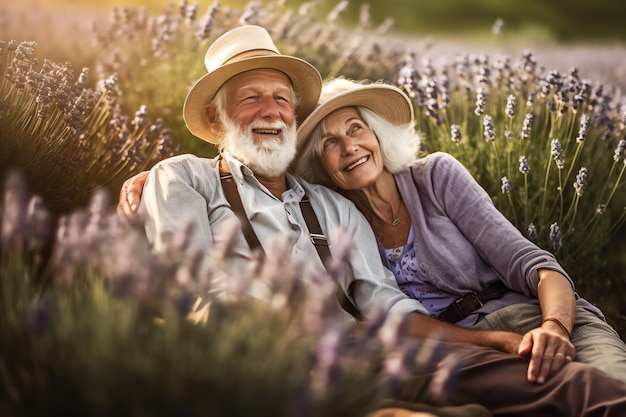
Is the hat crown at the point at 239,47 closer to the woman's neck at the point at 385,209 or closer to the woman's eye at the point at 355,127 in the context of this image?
the woman's eye at the point at 355,127

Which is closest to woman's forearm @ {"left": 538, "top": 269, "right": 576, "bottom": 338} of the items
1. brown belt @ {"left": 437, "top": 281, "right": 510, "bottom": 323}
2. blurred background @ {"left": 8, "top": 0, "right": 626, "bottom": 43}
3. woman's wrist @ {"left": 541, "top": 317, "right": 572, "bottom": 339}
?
woman's wrist @ {"left": 541, "top": 317, "right": 572, "bottom": 339}

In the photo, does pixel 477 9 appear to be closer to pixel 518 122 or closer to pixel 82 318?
pixel 518 122

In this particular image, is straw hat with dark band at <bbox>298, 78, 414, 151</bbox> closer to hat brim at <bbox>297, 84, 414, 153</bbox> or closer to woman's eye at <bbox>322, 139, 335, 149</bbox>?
hat brim at <bbox>297, 84, 414, 153</bbox>

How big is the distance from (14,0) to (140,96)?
5.94 ft

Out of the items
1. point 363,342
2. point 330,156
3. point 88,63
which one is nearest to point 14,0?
point 88,63

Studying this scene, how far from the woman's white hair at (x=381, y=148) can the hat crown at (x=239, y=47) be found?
448 millimetres

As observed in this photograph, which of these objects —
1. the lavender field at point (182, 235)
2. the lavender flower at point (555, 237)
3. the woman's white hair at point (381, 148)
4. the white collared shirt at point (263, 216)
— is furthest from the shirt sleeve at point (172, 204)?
the lavender flower at point (555, 237)

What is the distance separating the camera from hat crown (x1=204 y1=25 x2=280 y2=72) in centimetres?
318

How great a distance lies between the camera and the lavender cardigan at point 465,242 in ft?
9.55

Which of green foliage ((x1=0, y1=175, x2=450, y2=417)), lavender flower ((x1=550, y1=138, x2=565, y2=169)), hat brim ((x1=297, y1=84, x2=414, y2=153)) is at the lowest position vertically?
green foliage ((x1=0, y1=175, x2=450, y2=417))

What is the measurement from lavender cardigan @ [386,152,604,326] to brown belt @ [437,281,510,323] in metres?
0.02

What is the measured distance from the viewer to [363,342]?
1.35m

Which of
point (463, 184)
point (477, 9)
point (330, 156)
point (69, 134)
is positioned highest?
point (477, 9)

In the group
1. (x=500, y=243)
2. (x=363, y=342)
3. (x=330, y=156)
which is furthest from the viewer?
(x=330, y=156)
